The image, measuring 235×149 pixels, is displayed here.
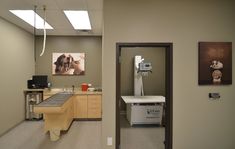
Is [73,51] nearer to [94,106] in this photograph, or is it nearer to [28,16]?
[94,106]

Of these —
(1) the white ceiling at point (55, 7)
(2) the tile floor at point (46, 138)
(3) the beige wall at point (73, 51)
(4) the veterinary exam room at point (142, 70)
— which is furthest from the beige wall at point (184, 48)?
(3) the beige wall at point (73, 51)

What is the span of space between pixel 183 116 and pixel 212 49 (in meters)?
1.24

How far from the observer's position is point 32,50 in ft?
21.8

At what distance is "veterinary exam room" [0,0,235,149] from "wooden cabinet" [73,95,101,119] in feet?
0.88

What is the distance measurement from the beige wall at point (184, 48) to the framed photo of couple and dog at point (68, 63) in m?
3.58

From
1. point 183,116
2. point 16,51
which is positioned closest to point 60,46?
point 16,51

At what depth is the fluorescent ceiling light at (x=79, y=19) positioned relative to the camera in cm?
417

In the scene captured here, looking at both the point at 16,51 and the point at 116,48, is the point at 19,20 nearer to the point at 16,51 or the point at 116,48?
the point at 16,51

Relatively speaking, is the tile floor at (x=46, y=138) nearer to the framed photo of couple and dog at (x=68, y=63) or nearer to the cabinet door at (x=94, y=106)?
the cabinet door at (x=94, y=106)

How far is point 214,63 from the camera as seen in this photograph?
136 inches

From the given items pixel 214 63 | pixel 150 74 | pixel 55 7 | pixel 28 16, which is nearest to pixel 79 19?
pixel 55 7

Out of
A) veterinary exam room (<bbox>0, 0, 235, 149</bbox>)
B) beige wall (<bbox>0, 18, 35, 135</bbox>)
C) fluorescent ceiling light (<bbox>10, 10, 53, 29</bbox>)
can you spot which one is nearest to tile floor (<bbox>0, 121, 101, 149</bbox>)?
Result: veterinary exam room (<bbox>0, 0, 235, 149</bbox>)

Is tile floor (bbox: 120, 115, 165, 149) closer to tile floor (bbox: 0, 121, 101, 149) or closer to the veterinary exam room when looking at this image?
the veterinary exam room

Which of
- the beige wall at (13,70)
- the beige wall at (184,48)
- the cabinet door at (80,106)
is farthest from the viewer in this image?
the cabinet door at (80,106)
